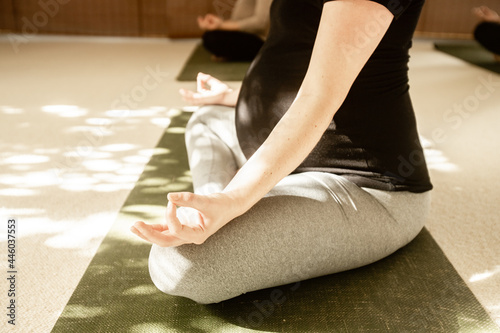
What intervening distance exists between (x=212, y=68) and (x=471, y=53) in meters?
2.54

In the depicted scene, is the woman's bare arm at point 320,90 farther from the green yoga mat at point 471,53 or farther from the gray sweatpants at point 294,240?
the green yoga mat at point 471,53

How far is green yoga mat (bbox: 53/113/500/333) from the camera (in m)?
1.10

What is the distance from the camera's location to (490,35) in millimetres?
4266

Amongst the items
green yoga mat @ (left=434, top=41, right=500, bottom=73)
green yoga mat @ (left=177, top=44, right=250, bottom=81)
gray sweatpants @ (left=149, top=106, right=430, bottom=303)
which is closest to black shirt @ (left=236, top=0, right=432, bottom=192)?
gray sweatpants @ (left=149, top=106, right=430, bottom=303)

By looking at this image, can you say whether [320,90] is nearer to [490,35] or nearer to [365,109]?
[365,109]

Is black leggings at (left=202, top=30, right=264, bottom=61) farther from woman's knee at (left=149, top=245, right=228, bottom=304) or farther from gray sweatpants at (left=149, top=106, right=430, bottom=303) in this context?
woman's knee at (left=149, top=245, right=228, bottom=304)

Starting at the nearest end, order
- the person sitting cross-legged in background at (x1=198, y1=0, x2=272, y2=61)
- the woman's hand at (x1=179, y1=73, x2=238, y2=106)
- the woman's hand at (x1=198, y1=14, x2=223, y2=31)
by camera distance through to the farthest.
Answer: the woman's hand at (x1=179, y1=73, x2=238, y2=106), the woman's hand at (x1=198, y1=14, x2=223, y2=31), the person sitting cross-legged in background at (x1=198, y1=0, x2=272, y2=61)

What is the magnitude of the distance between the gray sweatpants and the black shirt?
0.15 ft

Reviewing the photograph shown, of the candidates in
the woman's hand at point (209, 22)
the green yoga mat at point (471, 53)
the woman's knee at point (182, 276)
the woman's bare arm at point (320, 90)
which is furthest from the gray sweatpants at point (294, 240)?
the green yoga mat at point (471, 53)

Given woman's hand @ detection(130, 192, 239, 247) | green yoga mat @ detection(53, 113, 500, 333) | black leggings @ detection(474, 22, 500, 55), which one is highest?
woman's hand @ detection(130, 192, 239, 247)

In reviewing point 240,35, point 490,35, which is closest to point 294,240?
point 240,35

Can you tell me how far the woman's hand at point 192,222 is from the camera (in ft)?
2.92

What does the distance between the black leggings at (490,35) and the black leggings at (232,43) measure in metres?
1.92

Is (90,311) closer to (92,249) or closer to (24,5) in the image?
(92,249)
